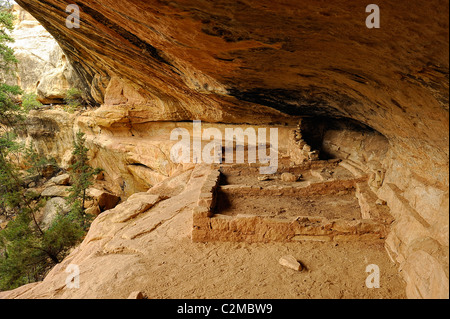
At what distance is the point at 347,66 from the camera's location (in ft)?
8.92

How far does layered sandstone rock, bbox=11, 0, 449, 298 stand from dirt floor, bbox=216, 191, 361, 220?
23.5 inches

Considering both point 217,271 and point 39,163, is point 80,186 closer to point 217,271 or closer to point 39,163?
point 39,163

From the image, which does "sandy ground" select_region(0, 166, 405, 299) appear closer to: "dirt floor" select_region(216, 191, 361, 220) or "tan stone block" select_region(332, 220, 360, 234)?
"tan stone block" select_region(332, 220, 360, 234)

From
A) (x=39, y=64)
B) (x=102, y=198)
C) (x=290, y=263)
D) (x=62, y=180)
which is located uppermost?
(x=39, y=64)

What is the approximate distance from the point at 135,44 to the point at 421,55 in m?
4.85

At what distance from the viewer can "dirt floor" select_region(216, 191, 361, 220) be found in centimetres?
427

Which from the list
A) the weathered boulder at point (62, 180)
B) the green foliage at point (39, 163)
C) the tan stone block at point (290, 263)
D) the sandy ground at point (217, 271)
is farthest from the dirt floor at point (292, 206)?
the green foliage at point (39, 163)

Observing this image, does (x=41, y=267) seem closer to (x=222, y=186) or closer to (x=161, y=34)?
(x=222, y=186)

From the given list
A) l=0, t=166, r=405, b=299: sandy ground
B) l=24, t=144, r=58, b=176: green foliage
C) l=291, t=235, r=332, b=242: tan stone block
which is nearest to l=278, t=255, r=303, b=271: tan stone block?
l=0, t=166, r=405, b=299: sandy ground

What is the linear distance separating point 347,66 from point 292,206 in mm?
2626

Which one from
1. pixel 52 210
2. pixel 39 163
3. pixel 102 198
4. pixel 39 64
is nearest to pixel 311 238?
pixel 102 198

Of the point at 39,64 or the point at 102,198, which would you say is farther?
the point at 39,64
